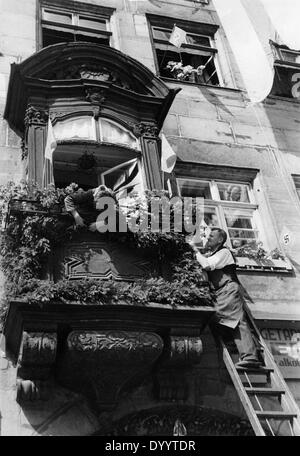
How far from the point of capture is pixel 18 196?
6754mm

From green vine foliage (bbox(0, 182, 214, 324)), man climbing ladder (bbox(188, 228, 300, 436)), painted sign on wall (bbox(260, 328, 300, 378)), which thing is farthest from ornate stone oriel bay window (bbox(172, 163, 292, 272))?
green vine foliage (bbox(0, 182, 214, 324))

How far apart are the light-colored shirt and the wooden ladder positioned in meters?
0.99

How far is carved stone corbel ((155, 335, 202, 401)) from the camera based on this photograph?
20.5 feet

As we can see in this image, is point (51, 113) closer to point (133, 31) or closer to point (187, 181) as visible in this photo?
point (187, 181)

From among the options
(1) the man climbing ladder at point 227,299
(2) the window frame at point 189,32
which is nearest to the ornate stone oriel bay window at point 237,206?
(1) the man climbing ladder at point 227,299

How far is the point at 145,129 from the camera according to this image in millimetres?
8688

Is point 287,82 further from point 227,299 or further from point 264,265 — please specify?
point 227,299

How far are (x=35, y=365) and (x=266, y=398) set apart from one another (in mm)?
2749

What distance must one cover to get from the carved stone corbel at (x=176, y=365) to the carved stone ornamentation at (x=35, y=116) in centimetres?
385

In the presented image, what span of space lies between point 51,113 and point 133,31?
402 cm

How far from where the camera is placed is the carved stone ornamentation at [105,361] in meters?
5.91

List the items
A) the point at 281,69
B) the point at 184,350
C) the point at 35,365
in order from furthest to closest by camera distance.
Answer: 1. the point at 281,69
2. the point at 184,350
3. the point at 35,365

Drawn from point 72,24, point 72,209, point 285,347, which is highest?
point 72,24

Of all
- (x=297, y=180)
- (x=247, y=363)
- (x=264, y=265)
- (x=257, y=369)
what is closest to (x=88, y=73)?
(x=264, y=265)
